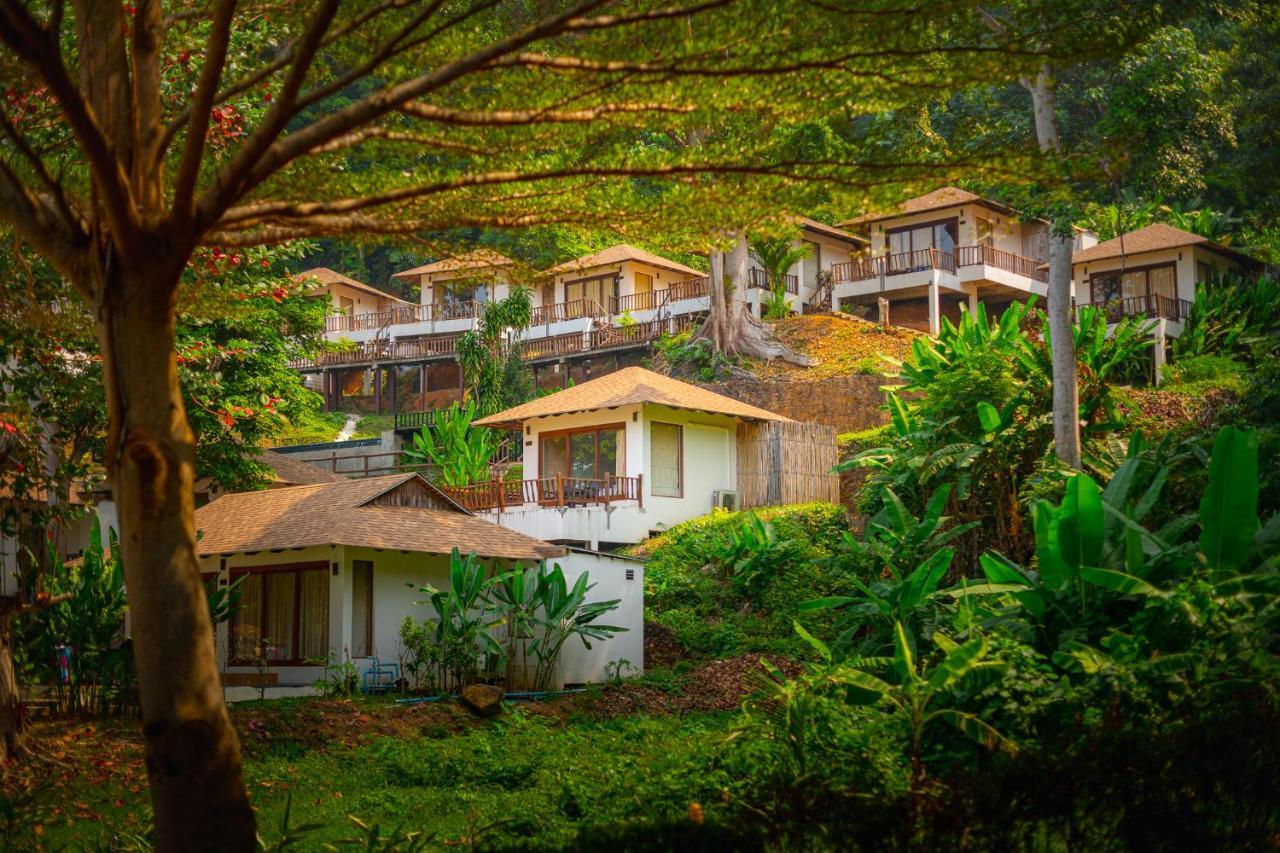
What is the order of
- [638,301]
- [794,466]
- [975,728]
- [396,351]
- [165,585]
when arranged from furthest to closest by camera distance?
[396,351], [638,301], [794,466], [975,728], [165,585]

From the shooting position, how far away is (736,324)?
42.1 m

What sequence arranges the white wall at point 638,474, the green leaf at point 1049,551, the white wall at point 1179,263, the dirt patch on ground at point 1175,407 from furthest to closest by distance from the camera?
the white wall at point 1179,263 < the white wall at point 638,474 < the dirt patch on ground at point 1175,407 < the green leaf at point 1049,551

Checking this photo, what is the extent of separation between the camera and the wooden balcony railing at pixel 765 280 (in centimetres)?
5025

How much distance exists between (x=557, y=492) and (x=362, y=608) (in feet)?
32.1

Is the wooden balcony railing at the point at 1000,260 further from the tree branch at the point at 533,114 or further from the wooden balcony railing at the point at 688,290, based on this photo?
the tree branch at the point at 533,114

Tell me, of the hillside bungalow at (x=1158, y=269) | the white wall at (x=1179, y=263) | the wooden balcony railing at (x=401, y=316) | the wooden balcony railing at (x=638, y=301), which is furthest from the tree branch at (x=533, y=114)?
the wooden balcony railing at (x=401, y=316)

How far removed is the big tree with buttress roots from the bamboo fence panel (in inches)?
927

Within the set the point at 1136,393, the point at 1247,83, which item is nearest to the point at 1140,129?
the point at 1136,393

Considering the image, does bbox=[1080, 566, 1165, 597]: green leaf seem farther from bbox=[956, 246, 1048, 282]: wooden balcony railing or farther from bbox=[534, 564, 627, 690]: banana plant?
bbox=[956, 246, 1048, 282]: wooden balcony railing

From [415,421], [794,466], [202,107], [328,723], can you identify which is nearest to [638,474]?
[794,466]

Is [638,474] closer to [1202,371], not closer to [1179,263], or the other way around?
[1202,371]

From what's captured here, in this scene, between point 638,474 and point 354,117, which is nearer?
point 354,117

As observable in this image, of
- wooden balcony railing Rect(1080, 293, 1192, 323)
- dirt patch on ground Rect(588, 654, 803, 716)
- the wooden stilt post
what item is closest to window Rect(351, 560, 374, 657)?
dirt patch on ground Rect(588, 654, 803, 716)

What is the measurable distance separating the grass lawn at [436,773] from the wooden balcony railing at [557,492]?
1187 cm
